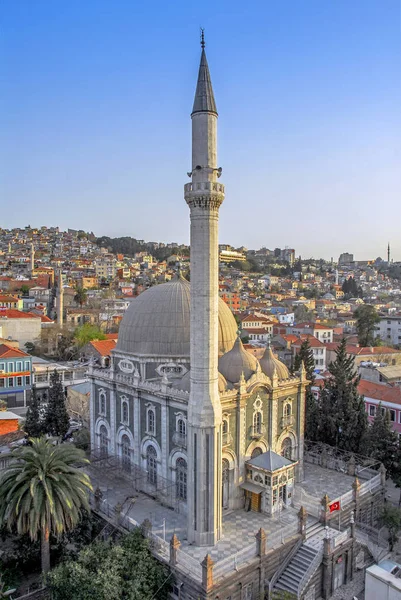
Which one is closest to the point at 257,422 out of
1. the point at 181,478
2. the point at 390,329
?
the point at 181,478

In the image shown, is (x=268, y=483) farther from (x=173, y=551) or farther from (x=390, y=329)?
(x=390, y=329)

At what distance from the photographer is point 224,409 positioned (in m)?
20.8

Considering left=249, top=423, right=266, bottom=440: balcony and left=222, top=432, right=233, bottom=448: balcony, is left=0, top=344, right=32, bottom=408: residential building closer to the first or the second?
left=249, top=423, right=266, bottom=440: balcony

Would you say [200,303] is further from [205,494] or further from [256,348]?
[256,348]

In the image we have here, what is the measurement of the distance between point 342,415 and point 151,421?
1250cm

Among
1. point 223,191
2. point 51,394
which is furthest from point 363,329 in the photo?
point 223,191

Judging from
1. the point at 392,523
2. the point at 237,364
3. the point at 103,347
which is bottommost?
the point at 392,523

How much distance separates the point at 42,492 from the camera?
16.6m

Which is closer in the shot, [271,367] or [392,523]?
[392,523]

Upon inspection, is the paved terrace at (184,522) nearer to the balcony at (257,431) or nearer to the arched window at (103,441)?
the arched window at (103,441)

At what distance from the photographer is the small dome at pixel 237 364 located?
22547 millimetres

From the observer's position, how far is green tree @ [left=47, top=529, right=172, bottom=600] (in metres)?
14.9

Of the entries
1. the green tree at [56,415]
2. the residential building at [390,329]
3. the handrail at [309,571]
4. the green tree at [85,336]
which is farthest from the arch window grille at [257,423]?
the residential building at [390,329]

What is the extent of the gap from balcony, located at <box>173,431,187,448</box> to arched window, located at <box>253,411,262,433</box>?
372cm
